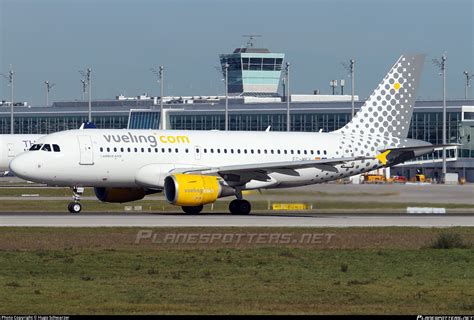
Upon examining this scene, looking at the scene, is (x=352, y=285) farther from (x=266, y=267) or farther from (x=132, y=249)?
(x=132, y=249)

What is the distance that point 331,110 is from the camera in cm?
15488

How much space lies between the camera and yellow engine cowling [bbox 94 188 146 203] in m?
56.6

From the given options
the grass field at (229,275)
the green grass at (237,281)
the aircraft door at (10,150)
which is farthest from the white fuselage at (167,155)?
the aircraft door at (10,150)

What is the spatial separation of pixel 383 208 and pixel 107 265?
1173 inches

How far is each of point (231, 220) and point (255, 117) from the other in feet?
Answer: 368

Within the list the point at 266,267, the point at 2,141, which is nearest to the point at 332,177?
the point at 266,267

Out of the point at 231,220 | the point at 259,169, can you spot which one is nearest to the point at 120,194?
the point at 259,169

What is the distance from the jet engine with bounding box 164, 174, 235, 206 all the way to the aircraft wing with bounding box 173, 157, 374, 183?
1.36 m

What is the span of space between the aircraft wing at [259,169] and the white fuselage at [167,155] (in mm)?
450

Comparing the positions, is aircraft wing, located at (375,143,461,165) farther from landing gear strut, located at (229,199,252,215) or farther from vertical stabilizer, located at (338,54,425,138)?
landing gear strut, located at (229,199,252,215)

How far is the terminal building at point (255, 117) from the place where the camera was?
142875 mm

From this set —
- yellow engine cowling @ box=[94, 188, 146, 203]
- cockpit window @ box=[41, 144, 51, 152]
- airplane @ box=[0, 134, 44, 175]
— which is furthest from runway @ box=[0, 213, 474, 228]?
airplane @ box=[0, 134, 44, 175]

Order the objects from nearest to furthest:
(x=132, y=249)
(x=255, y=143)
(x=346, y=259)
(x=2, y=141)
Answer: (x=346, y=259)
(x=132, y=249)
(x=255, y=143)
(x=2, y=141)

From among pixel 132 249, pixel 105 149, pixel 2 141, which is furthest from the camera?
pixel 2 141
